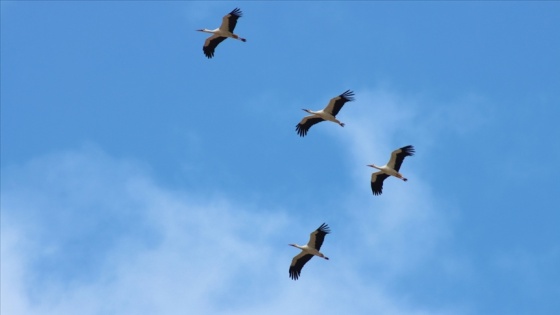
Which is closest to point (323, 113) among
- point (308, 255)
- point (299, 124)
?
point (299, 124)

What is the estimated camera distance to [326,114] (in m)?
58.1

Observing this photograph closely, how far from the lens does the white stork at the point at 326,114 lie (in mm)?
57094

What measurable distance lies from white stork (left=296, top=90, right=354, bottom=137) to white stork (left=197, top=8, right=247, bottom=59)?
401 cm

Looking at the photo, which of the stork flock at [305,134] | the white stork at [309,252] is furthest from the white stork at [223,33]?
the white stork at [309,252]

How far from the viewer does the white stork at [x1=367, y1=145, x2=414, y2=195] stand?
5712 cm

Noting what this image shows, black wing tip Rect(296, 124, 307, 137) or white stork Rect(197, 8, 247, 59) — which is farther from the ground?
white stork Rect(197, 8, 247, 59)

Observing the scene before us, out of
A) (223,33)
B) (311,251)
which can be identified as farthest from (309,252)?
(223,33)

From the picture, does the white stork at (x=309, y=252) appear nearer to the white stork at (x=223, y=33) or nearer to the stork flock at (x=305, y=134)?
the stork flock at (x=305, y=134)

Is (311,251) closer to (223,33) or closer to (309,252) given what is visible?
(309,252)

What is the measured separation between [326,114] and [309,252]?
17.6ft

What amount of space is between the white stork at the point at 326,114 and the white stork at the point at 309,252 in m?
4.40

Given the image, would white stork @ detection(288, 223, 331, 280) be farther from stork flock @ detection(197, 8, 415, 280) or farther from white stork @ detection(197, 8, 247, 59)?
white stork @ detection(197, 8, 247, 59)

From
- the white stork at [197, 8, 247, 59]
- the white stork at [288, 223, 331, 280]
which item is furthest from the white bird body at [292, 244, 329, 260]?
the white stork at [197, 8, 247, 59]

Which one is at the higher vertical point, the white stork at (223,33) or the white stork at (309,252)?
the white stork at (223,33)
